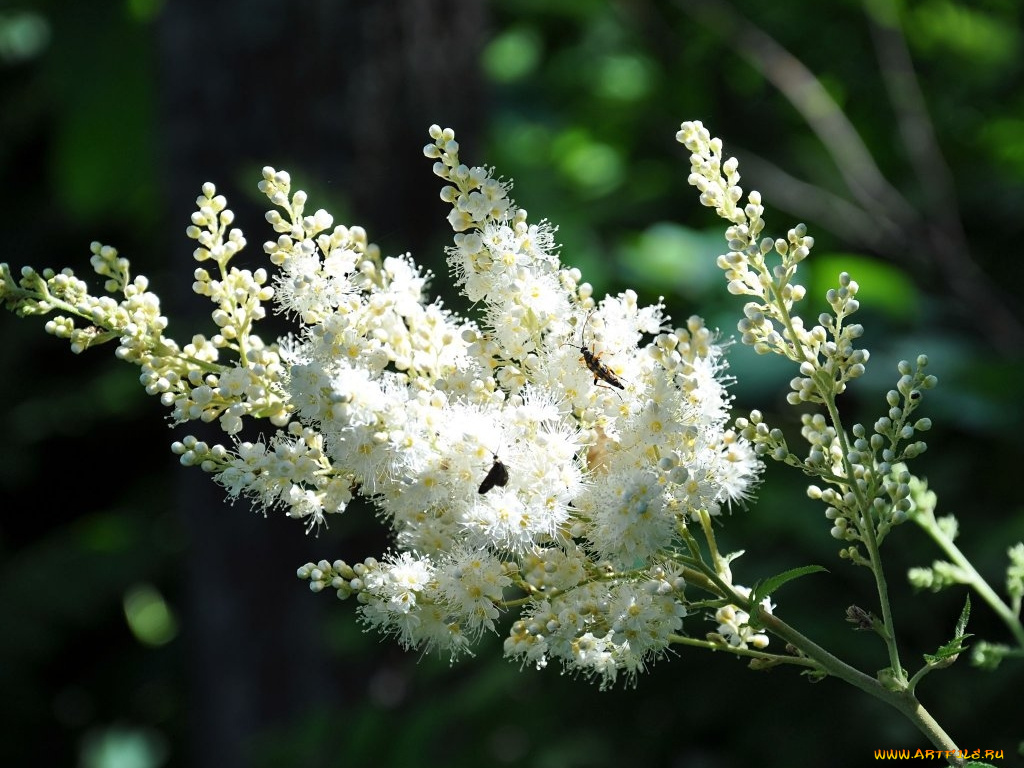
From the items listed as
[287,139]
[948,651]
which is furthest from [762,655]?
[287,139]

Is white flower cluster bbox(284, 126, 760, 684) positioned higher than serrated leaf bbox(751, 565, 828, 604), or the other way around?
white flower cluster bbox(284, 126, 760, 684)

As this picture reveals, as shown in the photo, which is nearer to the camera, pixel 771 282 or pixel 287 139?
pixel 771 282

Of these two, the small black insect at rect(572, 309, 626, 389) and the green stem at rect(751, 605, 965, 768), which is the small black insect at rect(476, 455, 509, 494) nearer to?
the small black insect at rect(572, 309, 626, 389)

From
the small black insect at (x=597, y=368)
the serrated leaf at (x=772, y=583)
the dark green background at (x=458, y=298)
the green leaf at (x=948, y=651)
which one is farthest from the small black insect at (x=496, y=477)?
the dark green background at (x=458, y=298)

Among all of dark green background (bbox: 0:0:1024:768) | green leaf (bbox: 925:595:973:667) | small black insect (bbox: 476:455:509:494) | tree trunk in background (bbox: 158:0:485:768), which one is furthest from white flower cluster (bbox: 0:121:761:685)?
tree trunk in background (bbox: 158:0:485:768)

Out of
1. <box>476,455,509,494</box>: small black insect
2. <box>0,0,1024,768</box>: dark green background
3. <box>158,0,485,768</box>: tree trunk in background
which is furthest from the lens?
<box>158,0,485,768</box>: tree trunk in background

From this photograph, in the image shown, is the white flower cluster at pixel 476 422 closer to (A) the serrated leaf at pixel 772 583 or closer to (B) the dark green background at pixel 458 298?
(A) the serrated leaf at pixel 772 583

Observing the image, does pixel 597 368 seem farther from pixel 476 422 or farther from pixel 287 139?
pixel 287 139
